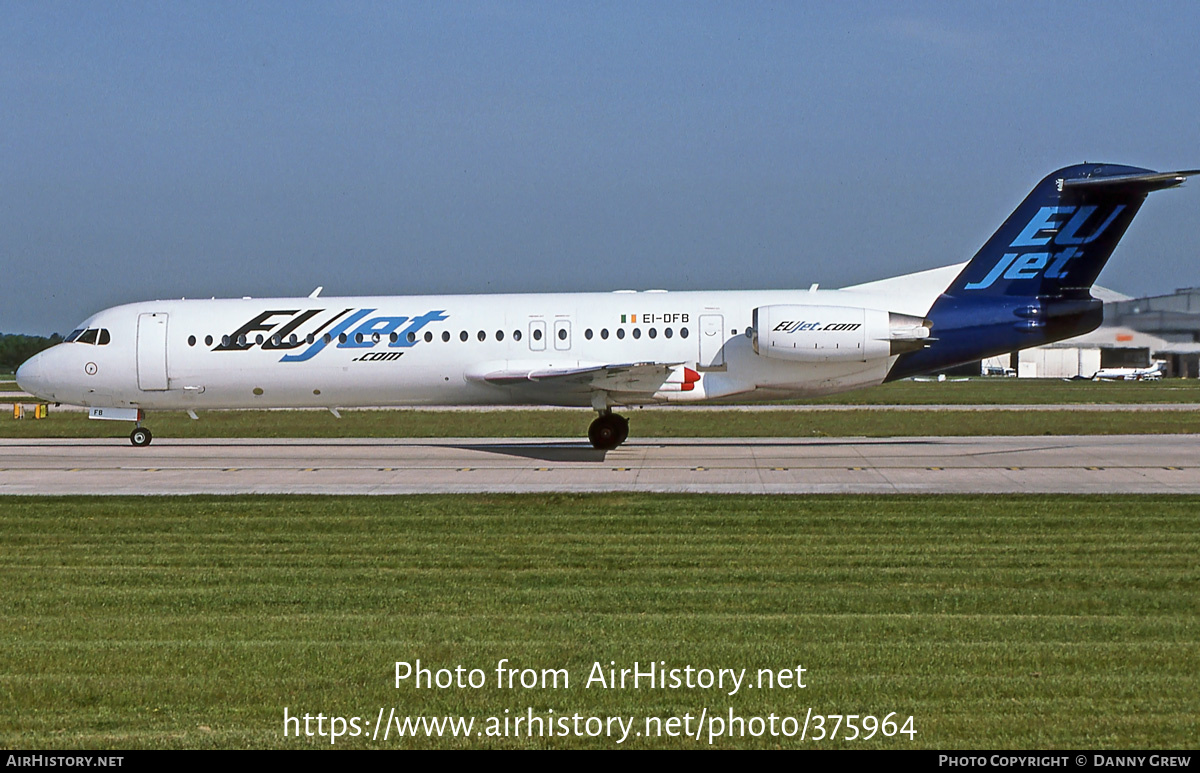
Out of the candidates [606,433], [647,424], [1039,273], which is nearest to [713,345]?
[606,433]

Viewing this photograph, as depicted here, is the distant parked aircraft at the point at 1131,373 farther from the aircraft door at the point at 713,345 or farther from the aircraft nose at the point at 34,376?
the aircraft nose at the point at 34,376

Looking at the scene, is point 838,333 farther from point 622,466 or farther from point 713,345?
point 622,466

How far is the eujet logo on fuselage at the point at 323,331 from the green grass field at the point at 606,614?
10.8m

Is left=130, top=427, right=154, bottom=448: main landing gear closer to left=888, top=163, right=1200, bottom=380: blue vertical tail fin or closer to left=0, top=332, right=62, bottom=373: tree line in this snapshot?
left=888, top=163, right=1200, bottom=380: blue vertical tail fin

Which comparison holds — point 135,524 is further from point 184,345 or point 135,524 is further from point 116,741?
point 184,345

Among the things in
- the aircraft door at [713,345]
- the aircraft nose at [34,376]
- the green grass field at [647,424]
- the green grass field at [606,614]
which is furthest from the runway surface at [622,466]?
the green grass field at [647,424]

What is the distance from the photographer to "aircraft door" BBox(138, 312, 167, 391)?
28.5 metres

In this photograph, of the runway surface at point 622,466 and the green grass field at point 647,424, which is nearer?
the runway surface at point 622,466

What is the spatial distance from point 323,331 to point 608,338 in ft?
21.4

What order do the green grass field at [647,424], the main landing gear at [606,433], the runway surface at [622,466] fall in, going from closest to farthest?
1. the runway surface at [622,466]
2. the main landing gear at [606,433]
3. the green grass field at [647,424]

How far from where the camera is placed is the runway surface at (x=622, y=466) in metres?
19.8

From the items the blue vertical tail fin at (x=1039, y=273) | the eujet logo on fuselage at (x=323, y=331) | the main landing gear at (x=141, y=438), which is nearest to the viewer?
the blue vertical tail fin at (x=1039, y=273)

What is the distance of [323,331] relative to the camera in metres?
27.8
